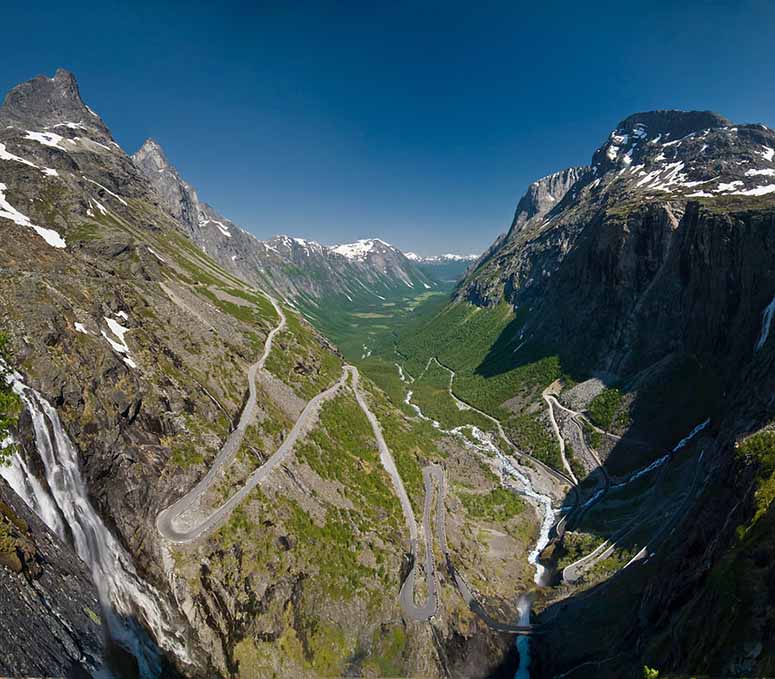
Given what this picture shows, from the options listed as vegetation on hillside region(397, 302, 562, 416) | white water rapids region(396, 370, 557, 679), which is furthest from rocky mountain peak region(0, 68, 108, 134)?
white water rapids region(396, 370, 557, 679)

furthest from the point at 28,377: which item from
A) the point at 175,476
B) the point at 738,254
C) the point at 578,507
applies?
the point at 738,254

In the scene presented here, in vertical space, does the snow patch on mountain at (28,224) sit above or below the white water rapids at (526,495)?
above

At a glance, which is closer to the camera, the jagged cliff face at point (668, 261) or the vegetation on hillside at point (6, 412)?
the vegetation on hillside at point (6, 412)

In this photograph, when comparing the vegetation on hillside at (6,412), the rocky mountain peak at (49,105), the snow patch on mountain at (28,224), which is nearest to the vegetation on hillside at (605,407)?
the vegetation on hillside at (6,412)

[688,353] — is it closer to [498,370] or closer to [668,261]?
[668,261]

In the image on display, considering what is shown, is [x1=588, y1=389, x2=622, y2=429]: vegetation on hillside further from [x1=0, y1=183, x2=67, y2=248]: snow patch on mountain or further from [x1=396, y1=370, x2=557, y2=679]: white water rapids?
[x1=0, y1=183, x2=67, y2=248]: snow patch on mountain

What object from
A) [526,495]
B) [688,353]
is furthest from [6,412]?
[688,353]

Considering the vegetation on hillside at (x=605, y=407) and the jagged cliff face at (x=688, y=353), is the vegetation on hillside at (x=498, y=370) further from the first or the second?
the vegetation on hillside at (x=605, y=407)

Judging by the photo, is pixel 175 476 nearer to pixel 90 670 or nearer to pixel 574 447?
pixel 90 670
